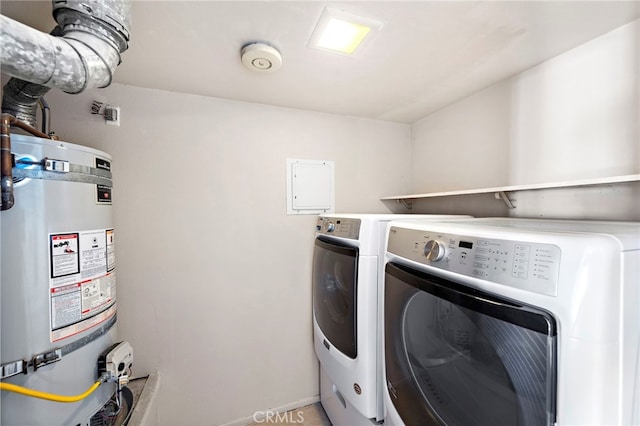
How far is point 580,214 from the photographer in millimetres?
1247

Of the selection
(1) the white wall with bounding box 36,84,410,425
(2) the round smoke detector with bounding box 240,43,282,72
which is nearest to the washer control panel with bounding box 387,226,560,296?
(2) the round smoke detector with bounding box 240,43,282,72

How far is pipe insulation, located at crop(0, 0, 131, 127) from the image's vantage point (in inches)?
28.9

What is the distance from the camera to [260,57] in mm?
1255

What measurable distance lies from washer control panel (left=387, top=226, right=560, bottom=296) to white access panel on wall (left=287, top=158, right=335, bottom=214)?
1137mm

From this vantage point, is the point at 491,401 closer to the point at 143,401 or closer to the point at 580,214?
the point at 580,214

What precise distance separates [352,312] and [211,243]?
107 cm

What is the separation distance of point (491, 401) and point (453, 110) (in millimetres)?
1905

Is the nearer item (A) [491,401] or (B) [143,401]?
(A) [491,401]

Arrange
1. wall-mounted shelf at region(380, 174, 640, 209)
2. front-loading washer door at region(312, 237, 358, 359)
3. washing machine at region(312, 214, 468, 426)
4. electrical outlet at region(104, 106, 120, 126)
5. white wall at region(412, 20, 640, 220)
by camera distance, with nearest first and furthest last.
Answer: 1. wall-mounted shelf at region(380, 174, 640, 209)
2. white wall at region(412, 20, 640, 220)
3. washing machine at region(312, 214, 468, 426)
4. front-loading washer door at region(312, 237, 358, 359)
5. electrical outlet at region(104, 106, 120, 126)

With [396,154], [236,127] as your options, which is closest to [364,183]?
[396,154]

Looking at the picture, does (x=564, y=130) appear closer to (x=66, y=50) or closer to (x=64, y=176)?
(x=66, y=50)

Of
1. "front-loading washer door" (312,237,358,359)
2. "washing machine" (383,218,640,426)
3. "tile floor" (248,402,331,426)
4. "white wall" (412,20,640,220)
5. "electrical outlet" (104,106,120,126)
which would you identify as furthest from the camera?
"tile floor" (248,402,331,426)

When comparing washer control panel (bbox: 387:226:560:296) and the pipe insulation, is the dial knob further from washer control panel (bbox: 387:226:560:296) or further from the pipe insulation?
the pipe insulation

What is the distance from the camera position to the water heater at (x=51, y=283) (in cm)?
82
